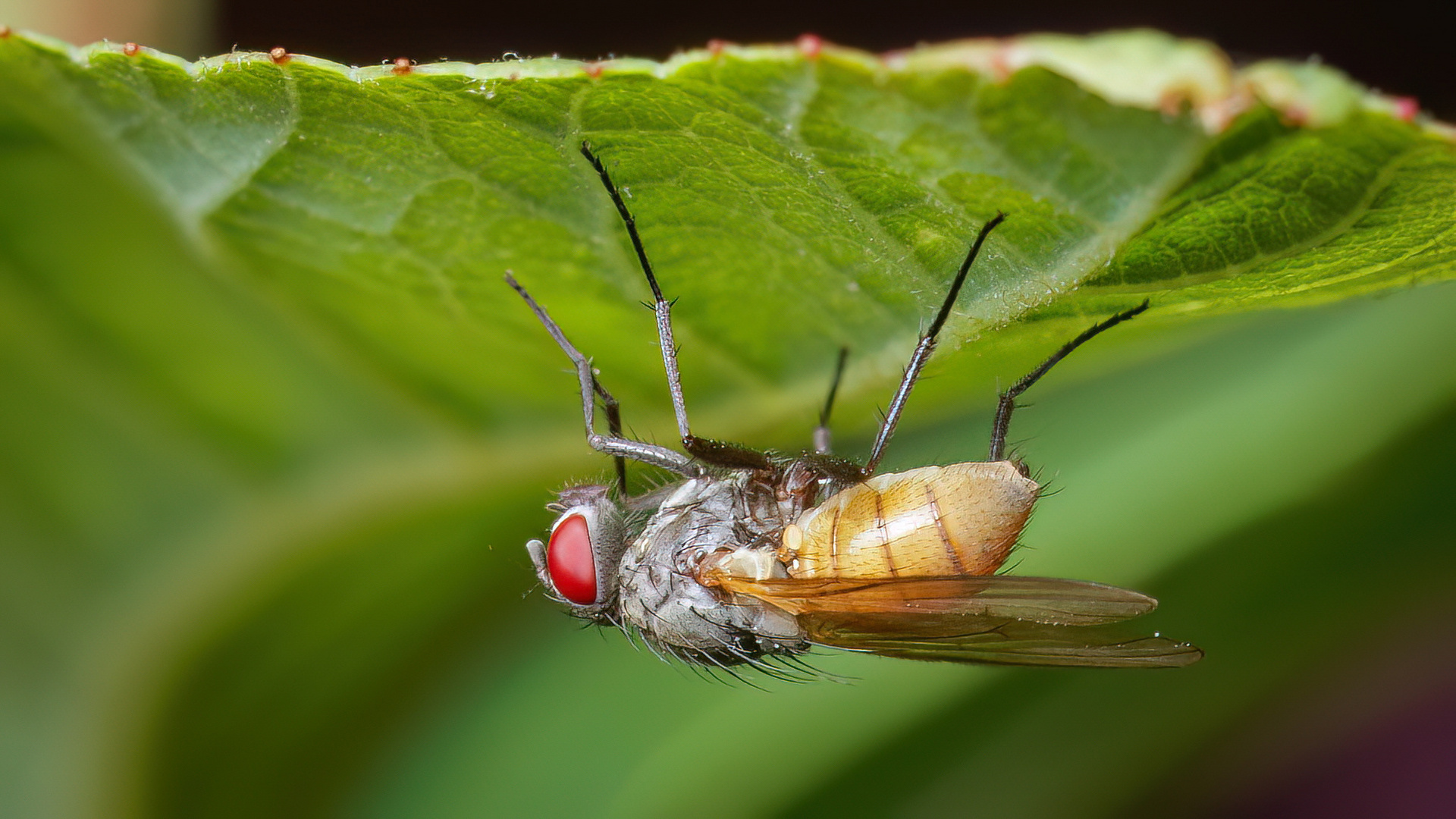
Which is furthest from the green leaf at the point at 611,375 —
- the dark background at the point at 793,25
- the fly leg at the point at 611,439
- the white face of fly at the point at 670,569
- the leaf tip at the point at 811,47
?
the dark background at the point at 793,25

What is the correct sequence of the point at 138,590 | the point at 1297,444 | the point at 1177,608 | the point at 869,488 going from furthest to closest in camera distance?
the point at 138,590 → the point at 1177,608 → the point at 1297,444 → the point at 869,488

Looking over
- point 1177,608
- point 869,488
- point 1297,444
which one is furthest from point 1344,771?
point 869,488

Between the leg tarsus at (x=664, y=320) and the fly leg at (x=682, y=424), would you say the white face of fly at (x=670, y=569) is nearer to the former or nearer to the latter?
the fly leg at (x=682, y=424)

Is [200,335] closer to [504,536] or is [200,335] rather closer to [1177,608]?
[504,536]

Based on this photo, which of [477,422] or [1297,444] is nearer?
[1297,444]

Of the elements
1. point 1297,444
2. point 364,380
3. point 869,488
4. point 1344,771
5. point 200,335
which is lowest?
point 1344,771

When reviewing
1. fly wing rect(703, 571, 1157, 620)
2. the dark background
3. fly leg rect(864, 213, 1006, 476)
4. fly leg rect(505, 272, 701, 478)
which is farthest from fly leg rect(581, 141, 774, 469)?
the dark background

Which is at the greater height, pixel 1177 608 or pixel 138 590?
pixel 138 590
